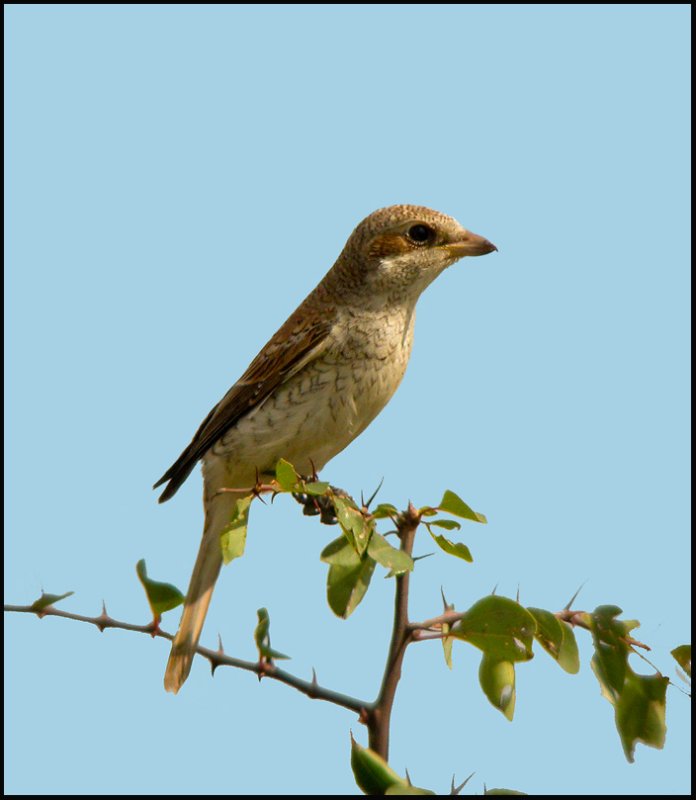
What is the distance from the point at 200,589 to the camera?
196 inches

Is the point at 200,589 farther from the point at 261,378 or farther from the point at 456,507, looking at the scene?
the point at 456,507

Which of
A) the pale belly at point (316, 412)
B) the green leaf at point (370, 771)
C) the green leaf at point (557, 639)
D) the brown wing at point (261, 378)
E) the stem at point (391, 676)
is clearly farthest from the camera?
the brown wing at point (261, 378)

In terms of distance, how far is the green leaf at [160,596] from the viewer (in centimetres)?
315

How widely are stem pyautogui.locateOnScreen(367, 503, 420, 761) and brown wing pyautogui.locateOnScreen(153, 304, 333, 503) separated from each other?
8.19 feet

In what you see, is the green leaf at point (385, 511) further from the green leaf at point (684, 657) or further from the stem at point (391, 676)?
the green leaf at point (684, 657)

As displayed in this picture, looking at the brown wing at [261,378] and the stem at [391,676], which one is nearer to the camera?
the stem at [391,676]

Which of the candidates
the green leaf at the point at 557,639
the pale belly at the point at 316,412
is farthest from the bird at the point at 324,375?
the green leaf at the point at 557,639

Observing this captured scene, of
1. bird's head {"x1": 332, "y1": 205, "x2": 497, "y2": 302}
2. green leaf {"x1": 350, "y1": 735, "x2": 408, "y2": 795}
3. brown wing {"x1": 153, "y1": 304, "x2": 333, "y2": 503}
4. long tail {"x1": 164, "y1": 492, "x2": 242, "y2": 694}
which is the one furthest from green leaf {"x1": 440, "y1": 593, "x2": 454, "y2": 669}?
bird's head {"x1": 332, "y1": 205, "x2": 497, "y2": 302}

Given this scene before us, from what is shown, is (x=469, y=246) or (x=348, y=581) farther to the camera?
(x=469, y=246)

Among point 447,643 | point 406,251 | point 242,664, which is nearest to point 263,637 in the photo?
point 242,664

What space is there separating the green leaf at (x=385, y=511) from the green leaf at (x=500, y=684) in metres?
0.42

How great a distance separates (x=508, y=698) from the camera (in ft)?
8.89

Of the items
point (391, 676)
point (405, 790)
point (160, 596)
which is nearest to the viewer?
point (405, 790)

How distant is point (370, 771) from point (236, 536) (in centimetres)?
80
